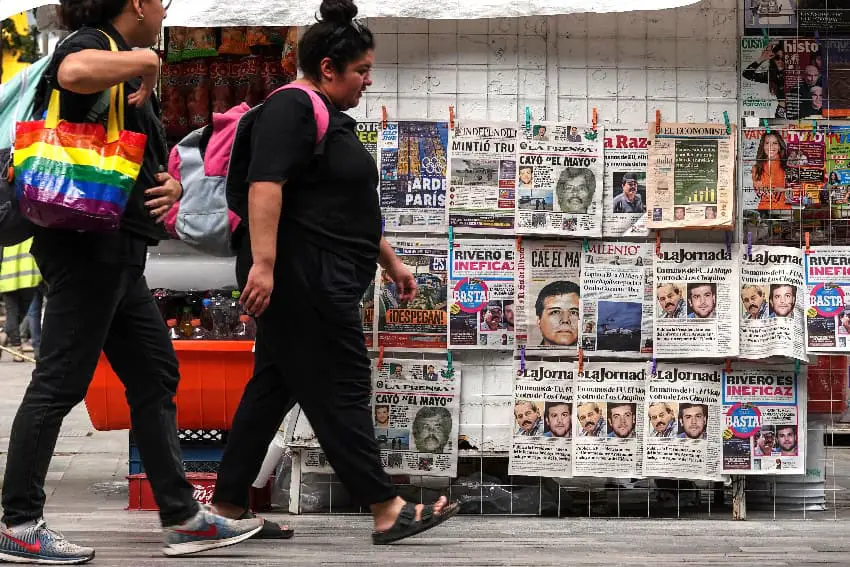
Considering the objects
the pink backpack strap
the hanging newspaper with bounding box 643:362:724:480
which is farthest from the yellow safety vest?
the pink backpack strap

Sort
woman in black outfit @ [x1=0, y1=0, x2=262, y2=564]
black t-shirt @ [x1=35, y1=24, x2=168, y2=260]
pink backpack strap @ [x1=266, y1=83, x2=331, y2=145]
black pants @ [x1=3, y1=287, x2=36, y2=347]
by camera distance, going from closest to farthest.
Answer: black t-shirt @ [x1=35, y1=24, x2=168, y2=260]
woman in black outfit @ [x1=0, y1=0, x2=262, y2=564]
pink backpack strap @ [x1=266, y1=83, x2=331, y2=145]
black pants @ [x1=3, y1=287, x2=36, y2=347]

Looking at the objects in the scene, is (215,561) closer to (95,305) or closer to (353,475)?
(353,475)

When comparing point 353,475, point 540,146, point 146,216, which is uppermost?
point 540,146

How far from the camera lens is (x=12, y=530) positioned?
454 cm

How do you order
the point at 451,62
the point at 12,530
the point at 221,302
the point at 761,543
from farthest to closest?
the point at 221,302
the point at 451,62
the point at 761,543
the point at 12,530

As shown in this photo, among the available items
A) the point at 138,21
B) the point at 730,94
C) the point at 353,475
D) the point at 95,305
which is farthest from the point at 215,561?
the point at 730,94

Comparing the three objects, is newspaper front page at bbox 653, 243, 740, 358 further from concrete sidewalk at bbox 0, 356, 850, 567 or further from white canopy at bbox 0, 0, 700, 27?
white canopy at bbox 0, 0, 700, 27

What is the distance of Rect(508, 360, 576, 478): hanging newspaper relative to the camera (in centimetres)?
571

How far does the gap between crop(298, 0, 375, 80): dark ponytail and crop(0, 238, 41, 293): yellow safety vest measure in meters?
9.42

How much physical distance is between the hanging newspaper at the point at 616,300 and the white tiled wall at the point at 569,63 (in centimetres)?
58

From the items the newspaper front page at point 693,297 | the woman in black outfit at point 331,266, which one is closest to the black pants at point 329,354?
the woman in black outfit at point 331,266

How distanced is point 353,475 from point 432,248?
126 cm

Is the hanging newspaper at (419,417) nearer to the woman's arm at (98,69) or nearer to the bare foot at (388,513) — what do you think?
the bare foot at (388,513)

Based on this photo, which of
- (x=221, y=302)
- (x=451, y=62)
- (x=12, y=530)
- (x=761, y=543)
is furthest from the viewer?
(x=221, y=302)
